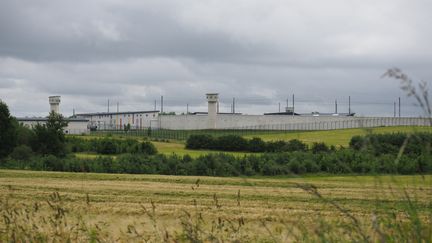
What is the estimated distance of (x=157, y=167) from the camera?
124 feet

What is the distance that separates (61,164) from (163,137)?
37245 millimetres

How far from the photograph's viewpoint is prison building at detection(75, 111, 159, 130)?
10175 cm

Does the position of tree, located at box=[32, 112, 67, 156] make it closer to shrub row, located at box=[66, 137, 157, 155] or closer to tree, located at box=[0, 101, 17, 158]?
tree, located at box=[0, 101, 17, 158]

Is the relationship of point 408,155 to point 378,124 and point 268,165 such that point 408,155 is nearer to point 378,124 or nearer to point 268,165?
point 268,165

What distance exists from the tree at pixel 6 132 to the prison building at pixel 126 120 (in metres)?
47.5

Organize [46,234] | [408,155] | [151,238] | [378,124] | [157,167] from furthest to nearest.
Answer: [378,124]
[157,167]
[408,155]
[151,238]
[46,234]

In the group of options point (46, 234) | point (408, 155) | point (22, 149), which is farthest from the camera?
point (22, 149)

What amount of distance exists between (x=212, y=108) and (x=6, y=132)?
147ft

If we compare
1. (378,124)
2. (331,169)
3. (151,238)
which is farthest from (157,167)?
(378,124)

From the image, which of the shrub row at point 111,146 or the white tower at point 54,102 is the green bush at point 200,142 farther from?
the white tower at point 54,102

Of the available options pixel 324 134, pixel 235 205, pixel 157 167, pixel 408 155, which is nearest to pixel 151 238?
pixel 235 205

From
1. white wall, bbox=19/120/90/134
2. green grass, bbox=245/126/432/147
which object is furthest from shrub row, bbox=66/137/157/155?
white wall, bbox=19/120/90/134

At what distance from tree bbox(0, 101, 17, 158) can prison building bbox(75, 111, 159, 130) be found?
47454 mm

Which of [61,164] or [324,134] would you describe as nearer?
[61,164]
